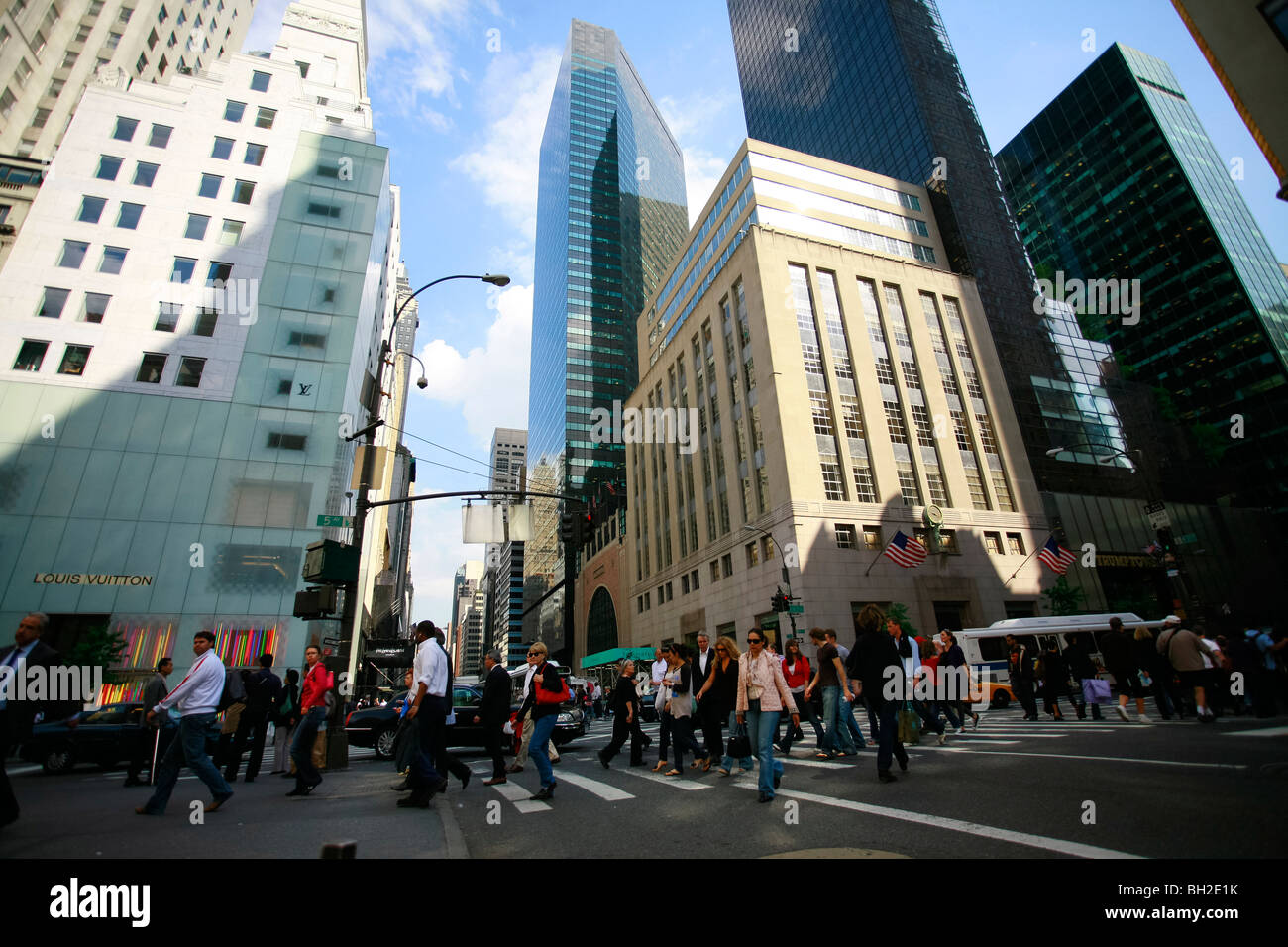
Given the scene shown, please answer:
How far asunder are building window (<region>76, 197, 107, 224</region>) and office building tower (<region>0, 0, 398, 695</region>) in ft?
0.27

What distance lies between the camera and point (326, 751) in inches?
436

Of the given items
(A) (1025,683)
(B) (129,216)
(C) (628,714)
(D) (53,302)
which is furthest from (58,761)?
(B) (129,216)

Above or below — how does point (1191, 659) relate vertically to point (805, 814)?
above

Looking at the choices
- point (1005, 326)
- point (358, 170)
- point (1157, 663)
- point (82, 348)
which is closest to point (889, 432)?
point (1005, 326)

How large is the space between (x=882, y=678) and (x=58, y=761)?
57.8 ft

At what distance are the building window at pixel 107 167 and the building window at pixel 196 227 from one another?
492 centimetres

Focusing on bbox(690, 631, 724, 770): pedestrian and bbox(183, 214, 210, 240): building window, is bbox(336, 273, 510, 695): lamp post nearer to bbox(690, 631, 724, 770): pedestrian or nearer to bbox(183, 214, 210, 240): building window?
bbox(690, 631, 724, 770): pedestrian

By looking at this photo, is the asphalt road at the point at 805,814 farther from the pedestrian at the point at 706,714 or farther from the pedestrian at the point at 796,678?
the pedestrian at the point at 796,678

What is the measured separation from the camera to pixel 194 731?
6625mm

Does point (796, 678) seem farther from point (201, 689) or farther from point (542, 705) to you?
point (201, 689)

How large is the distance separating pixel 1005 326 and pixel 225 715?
5654 centimetres

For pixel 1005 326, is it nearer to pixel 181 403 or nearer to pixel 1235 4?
pixel 1235 4

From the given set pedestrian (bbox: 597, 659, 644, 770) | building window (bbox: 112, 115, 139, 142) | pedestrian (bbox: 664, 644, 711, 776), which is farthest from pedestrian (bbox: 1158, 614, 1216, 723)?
building window (bbox: 112, 115, 139, 142)
